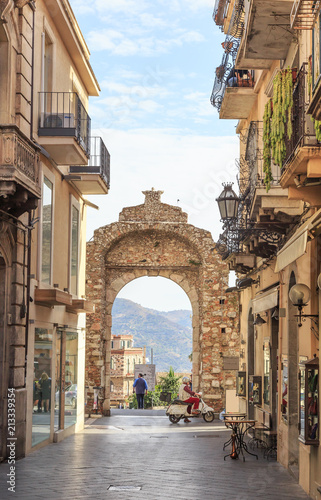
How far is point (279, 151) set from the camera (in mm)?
8633

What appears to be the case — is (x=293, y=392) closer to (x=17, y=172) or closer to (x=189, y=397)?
(x=17, y=172)

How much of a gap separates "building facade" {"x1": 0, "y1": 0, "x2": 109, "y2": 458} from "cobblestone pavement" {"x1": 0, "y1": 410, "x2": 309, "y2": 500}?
2.96 feet

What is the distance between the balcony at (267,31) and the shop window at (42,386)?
6283mm

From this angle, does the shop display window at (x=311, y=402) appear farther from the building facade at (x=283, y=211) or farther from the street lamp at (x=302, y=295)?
the street lamp at (x=302, y=295)

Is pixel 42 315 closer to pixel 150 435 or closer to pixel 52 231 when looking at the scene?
pixel 52 231

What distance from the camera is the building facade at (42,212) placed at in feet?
37.0

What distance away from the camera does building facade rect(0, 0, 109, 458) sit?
11273 mm

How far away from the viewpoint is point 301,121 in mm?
8523

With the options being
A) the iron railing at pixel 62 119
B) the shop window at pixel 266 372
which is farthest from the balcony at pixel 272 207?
the iron railing at pixel 62 119

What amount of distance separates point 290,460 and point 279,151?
5003 millimetres

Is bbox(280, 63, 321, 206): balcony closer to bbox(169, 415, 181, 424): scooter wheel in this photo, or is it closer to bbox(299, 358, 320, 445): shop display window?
bbox(299, 358, 320, 445): shop display window

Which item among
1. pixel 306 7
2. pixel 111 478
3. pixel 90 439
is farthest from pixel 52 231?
pixel 306 7

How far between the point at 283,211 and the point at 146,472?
4.46m

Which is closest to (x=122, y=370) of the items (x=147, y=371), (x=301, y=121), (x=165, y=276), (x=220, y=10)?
(x=147, y=371)
